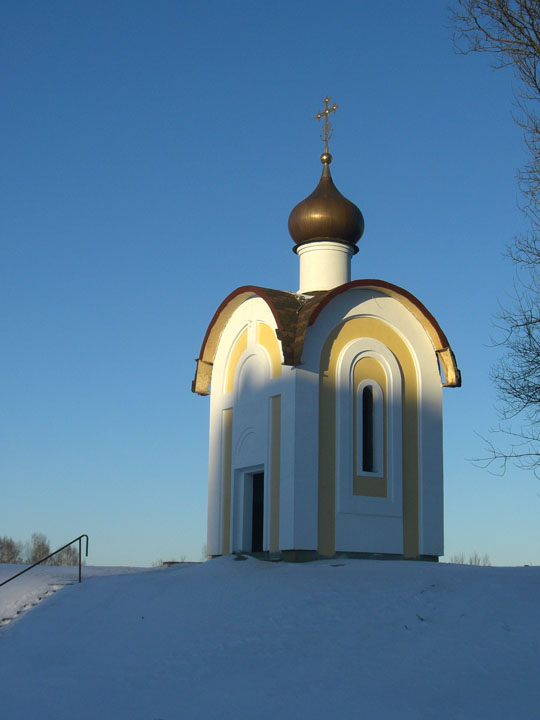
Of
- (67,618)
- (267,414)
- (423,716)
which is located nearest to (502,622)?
(423,716)

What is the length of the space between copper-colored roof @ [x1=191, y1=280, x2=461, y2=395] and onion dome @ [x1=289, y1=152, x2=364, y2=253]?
1435 millimetres

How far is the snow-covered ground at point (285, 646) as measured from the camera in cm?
786

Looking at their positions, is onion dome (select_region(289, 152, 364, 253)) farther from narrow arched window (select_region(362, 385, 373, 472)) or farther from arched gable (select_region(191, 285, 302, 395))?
narrow arched window (select_region(362, 385, 373, 472))

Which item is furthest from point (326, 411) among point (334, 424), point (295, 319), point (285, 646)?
point (285, 646)

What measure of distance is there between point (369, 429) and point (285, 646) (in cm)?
694

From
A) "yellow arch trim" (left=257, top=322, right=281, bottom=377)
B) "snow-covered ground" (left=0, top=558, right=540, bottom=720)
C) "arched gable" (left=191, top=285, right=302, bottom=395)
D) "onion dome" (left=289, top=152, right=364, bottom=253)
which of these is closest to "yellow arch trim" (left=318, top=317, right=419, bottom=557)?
"arched gable" (left=191, top=285, right=302, bottom=395)

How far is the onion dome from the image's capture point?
1800 centimetres

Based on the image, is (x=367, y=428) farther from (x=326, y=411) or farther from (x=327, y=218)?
(x=327, y=218)

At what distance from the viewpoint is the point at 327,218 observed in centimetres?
1800

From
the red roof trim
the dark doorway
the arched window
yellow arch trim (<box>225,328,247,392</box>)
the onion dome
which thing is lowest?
the dark doorway

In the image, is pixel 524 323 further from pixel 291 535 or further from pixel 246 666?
pixel 246 666

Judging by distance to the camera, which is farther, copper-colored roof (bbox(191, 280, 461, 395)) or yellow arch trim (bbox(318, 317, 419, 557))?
copper-colored roof (bbox(191, 280, 461, 395))

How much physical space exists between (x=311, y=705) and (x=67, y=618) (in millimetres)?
5557

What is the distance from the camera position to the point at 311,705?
7789 millimetres
